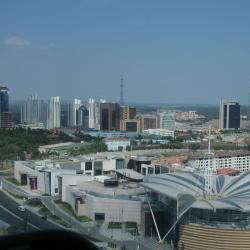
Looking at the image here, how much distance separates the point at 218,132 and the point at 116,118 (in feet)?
14.0

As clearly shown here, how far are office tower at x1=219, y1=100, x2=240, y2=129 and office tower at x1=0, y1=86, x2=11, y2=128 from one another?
968 cm

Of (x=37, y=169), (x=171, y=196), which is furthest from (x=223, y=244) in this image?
(x=37, y=169)

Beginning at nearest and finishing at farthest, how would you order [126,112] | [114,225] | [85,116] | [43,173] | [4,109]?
[114,225]
[43,173]
[4,109]
[126,112]
[85,116]

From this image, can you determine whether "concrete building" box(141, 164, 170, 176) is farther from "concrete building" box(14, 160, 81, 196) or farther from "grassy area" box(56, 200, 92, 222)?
"grassy area" box(56, 200, 92, 222)

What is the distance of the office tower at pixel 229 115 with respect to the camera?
23.8m

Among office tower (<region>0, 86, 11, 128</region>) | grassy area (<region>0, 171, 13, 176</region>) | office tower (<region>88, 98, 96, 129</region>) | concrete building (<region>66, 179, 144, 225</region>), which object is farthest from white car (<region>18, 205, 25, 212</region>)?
office tower (<region>88, 98, 96, 129</region>)

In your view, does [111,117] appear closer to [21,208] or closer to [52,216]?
→ [21,208]

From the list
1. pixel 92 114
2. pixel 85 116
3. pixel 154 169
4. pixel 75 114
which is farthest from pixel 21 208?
pixel 75 114

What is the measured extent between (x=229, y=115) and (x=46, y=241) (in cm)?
2448

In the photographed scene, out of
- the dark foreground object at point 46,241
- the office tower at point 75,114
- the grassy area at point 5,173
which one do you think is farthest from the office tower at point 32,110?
the dark foreground object at point 46,241

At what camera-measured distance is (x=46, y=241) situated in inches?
14.3

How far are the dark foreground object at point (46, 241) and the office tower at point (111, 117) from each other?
66.1ft

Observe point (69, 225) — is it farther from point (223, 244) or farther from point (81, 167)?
point (81, 167)

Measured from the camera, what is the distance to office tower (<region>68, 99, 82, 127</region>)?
24469 millimetres
